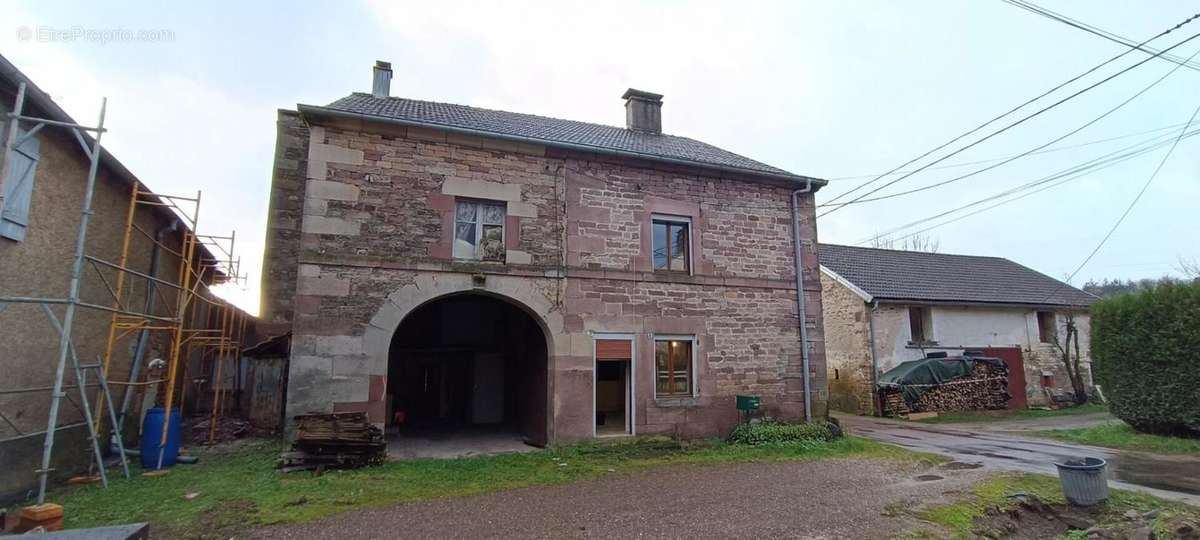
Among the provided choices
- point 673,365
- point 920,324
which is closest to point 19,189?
point 673,365

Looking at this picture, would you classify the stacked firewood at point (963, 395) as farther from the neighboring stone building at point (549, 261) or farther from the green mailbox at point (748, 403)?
the green mailbox at point (748, 403)

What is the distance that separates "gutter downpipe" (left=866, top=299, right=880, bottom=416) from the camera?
53.5ft

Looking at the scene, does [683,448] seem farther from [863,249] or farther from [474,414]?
[863,249]

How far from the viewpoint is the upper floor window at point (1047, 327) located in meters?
19.2

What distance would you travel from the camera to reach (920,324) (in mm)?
17812

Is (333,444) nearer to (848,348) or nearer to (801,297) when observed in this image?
(801,297)

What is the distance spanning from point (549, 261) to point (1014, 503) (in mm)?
7269

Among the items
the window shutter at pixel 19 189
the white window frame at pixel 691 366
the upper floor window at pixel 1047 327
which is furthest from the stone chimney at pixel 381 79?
the upper floor window at pixel 1047 327

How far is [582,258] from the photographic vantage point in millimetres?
10156

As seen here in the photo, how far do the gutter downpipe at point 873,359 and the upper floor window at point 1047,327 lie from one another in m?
7.29

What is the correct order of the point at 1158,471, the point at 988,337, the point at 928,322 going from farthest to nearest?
1. the point at 988,337
2. the point at 928,322
3. the point at 1158,471

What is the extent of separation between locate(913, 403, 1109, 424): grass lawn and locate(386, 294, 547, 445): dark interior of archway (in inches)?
448

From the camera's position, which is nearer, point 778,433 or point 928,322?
point 778,433

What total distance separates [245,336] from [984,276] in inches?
975
